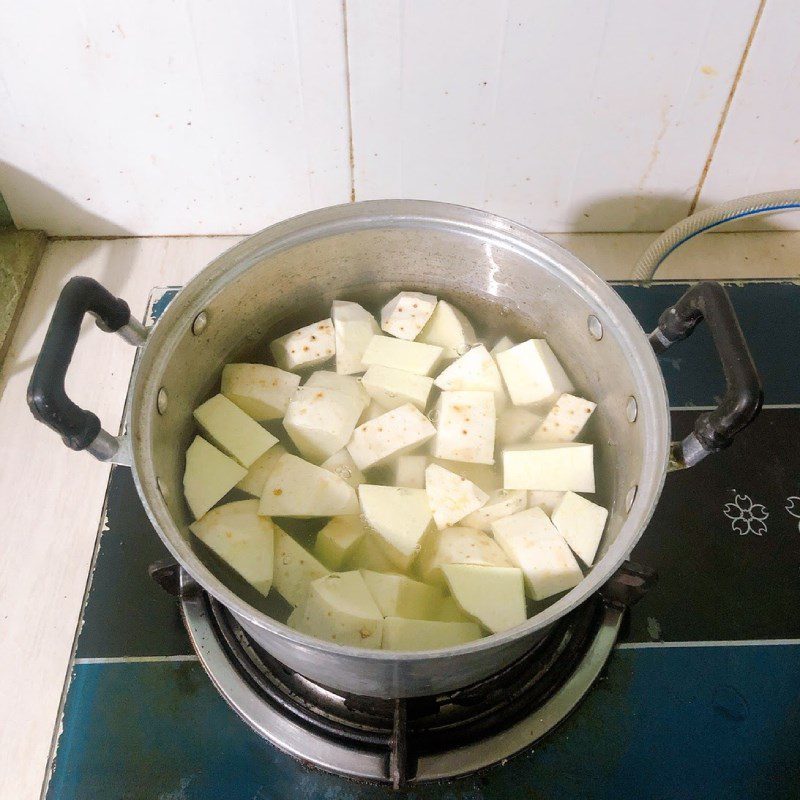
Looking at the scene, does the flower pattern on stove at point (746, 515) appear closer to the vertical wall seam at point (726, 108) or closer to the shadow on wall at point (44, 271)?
the vertical wall seam at point (726, 108)

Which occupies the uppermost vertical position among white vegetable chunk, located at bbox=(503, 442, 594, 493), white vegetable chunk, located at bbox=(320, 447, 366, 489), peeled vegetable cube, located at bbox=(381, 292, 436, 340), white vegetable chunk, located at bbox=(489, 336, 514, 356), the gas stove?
peeled vegetable cube, located at bbox=(381, 292, 436, 340)

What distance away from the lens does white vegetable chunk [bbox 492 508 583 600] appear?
77 cm

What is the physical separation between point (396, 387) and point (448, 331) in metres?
0.12

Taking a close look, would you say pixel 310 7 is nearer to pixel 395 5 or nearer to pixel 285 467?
pixel 395 5

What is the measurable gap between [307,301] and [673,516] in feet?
1.89

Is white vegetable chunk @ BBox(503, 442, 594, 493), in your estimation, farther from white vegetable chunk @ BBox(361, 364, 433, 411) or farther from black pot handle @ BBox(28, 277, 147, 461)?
black pot handle @ BBox(28, 277, 147, 461)

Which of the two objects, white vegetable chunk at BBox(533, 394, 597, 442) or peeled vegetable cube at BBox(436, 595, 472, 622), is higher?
white vegetable chunk at BBox(533, 394, 597, 442)

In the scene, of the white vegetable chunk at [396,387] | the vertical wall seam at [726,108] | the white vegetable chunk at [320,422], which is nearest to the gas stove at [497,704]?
the white vegetable chunk at [320,422]

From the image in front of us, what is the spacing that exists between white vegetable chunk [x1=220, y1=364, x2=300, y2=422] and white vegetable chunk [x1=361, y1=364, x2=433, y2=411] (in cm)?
10

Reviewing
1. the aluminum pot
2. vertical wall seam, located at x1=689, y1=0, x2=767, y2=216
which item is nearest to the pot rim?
the aluminum pot

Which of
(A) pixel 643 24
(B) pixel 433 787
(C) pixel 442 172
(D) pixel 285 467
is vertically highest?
(A) pixel 643 24

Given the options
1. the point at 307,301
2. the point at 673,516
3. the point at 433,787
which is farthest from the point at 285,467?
the point at 673,516

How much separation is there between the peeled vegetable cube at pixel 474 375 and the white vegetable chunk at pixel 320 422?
134 mm

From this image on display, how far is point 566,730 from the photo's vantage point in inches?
29.6
